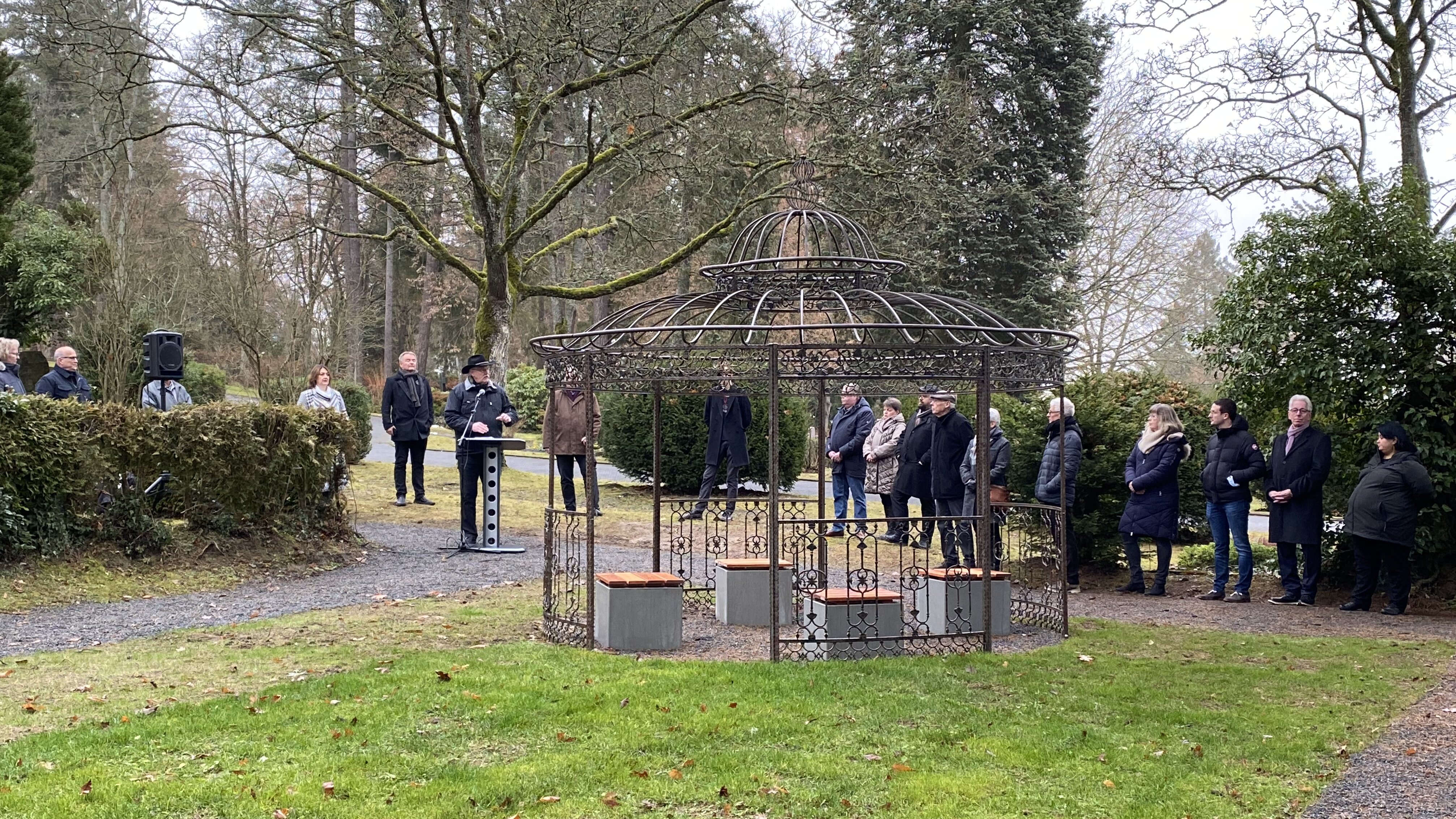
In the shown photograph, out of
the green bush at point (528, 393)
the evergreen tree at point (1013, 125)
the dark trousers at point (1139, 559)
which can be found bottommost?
the dark trousers at point (1139, 559)

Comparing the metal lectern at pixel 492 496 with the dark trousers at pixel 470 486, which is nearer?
the metal lectern at pixel 492 496

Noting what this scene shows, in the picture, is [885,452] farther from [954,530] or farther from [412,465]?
[412,465]

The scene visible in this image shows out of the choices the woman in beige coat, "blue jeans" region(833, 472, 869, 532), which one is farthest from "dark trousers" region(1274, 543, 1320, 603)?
"blue jeans" region(833, 472, 869, 532)

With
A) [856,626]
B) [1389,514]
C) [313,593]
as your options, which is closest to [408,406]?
[313,593]

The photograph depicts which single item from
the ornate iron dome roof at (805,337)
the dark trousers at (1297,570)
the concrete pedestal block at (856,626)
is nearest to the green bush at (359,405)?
the ornate iron dome roof at (805,337)

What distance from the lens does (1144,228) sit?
109 ft

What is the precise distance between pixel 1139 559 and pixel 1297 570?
139 cm

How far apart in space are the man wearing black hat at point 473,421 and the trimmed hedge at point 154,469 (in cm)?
115

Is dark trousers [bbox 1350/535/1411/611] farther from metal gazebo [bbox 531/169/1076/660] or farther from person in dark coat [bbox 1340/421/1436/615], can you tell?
metal gazebo [bbox 531/169/1076/660]

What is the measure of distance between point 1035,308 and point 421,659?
2150cm

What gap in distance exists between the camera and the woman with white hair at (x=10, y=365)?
10977 millimetres

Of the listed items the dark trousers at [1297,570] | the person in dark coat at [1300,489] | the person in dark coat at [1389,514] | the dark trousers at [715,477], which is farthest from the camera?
the dark trousers at [715,477]

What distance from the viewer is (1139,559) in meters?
10.6

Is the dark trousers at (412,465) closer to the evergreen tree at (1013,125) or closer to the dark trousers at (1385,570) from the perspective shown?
the dark trousers at (1385,570)
